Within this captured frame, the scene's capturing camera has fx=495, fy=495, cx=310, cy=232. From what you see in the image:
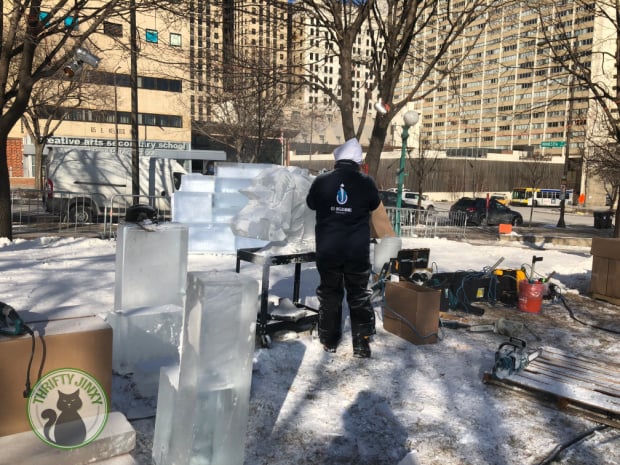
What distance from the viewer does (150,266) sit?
408cm

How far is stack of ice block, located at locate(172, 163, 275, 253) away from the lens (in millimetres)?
10000

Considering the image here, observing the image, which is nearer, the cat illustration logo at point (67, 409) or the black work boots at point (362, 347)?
the cat illustration logo at point (67, 409)

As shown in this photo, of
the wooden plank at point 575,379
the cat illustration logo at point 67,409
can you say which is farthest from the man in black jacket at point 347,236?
the cat illustration logo at point 67,409

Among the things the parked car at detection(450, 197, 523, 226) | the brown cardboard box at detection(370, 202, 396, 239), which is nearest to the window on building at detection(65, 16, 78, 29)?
the brown cardboard box at detection(370, 202, 396, 239)

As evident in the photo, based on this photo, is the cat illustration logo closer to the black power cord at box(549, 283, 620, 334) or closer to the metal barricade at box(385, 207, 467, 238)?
the black power cord at box(549, 283, 620, 334)

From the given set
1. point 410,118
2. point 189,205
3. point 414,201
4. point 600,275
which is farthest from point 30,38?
point 414,201

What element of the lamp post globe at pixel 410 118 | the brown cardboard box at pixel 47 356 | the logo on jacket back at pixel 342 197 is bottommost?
the brown cardboard box at pixel 47 356

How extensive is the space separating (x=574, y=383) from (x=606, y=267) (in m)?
4.29

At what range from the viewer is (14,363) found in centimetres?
270

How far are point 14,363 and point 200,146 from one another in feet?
185

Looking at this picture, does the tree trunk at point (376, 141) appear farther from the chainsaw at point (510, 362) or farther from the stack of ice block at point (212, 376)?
the stack of ice block at point (212, 376)

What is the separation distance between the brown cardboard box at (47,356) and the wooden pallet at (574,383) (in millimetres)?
3077

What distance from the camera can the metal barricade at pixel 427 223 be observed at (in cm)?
1752

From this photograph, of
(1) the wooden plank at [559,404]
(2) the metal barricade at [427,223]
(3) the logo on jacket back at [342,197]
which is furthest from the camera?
(2) the metal barricade at [427,223]
